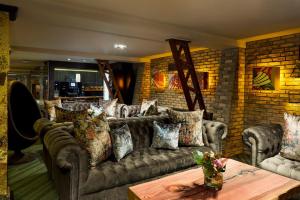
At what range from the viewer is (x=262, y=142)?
281 centimetres

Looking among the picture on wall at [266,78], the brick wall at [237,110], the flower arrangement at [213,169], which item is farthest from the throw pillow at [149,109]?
the flower arrangement at [213,169]

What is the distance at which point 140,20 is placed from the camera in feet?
9.93

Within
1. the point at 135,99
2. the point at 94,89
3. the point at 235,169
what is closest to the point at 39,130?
the point at 235,169

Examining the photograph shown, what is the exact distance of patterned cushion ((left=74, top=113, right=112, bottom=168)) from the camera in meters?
2.40

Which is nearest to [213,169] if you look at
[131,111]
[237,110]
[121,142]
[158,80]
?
[121,142]

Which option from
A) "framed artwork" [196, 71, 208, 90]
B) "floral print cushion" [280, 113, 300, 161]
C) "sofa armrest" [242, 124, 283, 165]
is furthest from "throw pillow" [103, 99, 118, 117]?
"floral print cushion" [280, 113, 300, 161]

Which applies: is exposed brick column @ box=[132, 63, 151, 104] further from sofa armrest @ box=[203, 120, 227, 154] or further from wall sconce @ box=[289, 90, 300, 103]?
wall sconce @ box=[289, 90, 300, 103]

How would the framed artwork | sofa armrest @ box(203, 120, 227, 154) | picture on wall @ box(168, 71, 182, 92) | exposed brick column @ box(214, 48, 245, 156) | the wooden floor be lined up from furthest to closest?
picture on wall @ box(168, 71, 182, 92), the framed artwork, exposed brick column @ box(214, 48, 245, 156), sofa armrest @ box(203, 120, 227, 154), the wooden floor

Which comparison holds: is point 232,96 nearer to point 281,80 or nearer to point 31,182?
point 281,80

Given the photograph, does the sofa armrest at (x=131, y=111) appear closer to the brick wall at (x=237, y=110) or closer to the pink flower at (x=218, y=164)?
the brick wall at (x=237, y=110)

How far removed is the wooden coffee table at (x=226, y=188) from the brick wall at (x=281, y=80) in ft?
7.08

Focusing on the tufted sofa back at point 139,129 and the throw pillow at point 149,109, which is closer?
the tufted sofa back at point 139,129

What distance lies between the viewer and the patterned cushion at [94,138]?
94.6 inches

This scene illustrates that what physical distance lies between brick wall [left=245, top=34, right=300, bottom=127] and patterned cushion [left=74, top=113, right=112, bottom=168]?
2988mm
